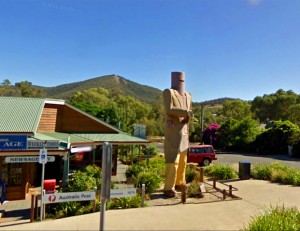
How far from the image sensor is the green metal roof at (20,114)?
14.5 meters

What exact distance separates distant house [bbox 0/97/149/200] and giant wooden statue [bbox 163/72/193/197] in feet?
15.8

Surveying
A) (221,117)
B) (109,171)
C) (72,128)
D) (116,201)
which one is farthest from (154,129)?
(109,171)

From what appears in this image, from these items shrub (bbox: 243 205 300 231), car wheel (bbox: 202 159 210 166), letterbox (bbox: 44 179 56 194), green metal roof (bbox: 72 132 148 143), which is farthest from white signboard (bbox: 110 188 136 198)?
car wheel (bbox: 202 159 210 166)

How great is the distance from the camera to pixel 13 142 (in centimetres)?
1298

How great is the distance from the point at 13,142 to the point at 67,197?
4.59 meters

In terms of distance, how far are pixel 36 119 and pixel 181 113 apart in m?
7.69

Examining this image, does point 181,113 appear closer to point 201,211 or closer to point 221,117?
point 201,211

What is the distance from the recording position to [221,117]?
71.6 m

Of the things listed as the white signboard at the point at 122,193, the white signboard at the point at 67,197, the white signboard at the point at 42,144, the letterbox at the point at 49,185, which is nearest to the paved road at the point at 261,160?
the white signboard at the point at 42,144

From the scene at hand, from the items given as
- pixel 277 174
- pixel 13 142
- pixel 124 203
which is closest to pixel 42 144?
pixel 13 142

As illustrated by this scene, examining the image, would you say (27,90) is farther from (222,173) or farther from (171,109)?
(171,109)

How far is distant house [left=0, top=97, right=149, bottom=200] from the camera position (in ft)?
42.8

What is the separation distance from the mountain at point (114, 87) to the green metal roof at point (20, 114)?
119226mm

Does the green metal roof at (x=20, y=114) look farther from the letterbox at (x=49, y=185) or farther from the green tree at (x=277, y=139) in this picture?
the green tree at (x=277, y=139)
